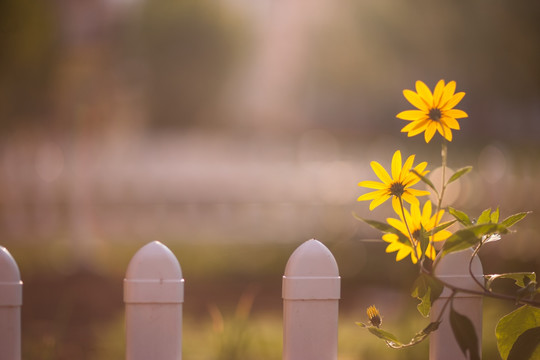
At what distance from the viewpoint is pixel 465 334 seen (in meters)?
1.47

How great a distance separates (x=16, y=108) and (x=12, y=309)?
1037 cm

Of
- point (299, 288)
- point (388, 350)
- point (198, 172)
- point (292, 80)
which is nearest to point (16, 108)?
point (198, 172)

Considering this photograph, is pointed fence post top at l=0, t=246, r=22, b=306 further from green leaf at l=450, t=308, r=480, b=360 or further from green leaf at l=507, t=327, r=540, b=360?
green leaf at l=507, t=327, r=540, b=360

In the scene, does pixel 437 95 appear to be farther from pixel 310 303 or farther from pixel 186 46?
pixel 186 46

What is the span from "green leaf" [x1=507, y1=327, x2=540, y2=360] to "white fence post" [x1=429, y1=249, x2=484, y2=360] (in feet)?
0.55

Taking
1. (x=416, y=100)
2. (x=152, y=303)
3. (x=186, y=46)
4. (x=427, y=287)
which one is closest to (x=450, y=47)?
(x=416, y=100)

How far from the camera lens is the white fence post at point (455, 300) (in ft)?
5.77

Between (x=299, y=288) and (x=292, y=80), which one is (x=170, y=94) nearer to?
(x=292, y=80)

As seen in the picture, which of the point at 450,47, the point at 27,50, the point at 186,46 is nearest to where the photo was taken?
the point at 27,50

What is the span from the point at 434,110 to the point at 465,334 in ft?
1.78

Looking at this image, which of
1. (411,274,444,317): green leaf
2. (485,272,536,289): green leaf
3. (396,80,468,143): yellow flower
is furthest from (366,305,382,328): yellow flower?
(396,80,468,143): yellow flower

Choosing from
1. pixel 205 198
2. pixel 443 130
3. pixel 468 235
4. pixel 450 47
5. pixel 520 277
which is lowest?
pixel 205 198

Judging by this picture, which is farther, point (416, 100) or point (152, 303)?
point (152, 303)

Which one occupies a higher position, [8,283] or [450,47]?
[450,47]
